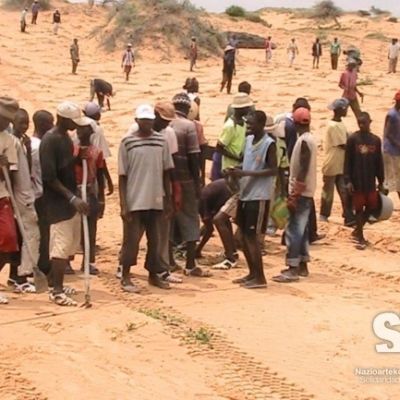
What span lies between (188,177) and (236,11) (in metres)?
42.2

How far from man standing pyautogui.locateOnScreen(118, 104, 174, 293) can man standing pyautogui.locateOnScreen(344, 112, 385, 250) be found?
2.69m

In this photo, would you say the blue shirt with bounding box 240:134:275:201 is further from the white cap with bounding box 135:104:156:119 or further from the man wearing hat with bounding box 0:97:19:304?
the man wearing hat with bounding box 0:97:19:304

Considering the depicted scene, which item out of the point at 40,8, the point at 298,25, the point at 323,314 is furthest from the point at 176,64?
the point at 323,314

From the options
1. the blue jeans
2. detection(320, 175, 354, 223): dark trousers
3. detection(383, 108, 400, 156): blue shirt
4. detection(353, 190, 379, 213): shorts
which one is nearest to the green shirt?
the blue jeans

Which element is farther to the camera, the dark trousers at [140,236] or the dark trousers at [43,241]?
the dark trousers at [43,241]

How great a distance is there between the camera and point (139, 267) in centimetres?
866

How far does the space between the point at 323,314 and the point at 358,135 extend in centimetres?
312

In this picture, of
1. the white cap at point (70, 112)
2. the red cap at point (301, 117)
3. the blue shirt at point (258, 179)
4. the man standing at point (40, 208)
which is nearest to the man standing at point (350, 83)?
the red cap at point (301, 117)

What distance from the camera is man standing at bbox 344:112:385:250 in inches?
380

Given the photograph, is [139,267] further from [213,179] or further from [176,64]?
[176,64]

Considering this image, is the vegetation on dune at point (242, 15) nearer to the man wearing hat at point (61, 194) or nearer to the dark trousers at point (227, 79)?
the dark trousers at point (227, 79)

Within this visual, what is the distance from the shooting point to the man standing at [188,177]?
8141mm

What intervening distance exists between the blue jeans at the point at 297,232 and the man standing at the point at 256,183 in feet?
1.67

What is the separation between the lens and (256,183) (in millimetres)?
7773
